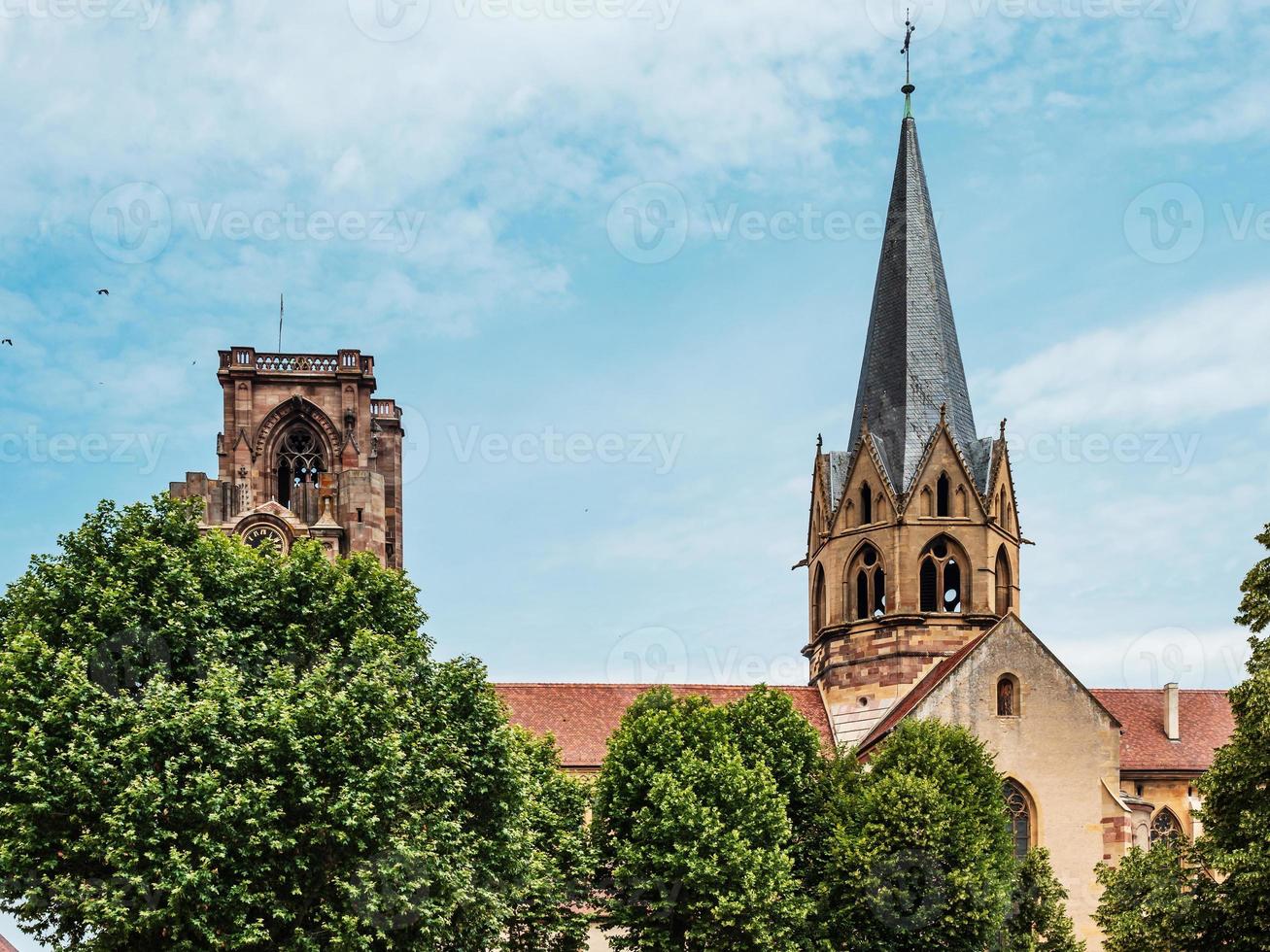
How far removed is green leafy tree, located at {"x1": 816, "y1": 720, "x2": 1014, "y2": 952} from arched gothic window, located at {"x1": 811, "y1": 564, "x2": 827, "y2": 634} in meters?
15.0

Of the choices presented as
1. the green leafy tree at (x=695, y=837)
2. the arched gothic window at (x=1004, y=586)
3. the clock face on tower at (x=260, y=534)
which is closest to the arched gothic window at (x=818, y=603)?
the arched gothic window at (x=1004, y=586)

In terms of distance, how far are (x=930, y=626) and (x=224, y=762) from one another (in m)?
33.7

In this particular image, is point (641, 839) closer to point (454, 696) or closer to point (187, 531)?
point (454, 696)

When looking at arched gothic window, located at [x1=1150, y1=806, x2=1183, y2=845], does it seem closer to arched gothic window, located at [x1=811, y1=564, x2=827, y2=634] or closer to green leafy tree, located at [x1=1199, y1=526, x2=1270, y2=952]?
arched gothic window, located at [x1=811, y1=564, x2=827, y2=634]

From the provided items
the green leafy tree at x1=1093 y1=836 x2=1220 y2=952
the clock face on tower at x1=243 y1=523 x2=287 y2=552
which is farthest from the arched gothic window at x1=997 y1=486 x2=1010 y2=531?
the clock face on tower at x1=243 y1=523 x2=287 y2=552

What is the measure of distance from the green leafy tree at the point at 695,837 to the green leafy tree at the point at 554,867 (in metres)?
0.89

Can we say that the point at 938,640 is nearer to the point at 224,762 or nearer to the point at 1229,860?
the point at 1229,860

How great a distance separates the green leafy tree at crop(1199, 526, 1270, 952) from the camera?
36562 mm

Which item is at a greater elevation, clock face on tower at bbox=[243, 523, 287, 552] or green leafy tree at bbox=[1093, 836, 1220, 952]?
clock face on tower at bbox=[243, 523, 287, 552]

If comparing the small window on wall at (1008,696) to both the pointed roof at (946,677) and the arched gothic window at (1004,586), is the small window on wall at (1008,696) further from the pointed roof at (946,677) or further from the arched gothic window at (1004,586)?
the arched gothic window at (1004,586)

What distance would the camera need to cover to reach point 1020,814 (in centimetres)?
5622

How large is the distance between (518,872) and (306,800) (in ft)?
26.7

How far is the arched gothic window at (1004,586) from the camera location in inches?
2464

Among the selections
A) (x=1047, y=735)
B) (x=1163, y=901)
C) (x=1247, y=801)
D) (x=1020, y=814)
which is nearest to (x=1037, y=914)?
(x=1020, y=814)
